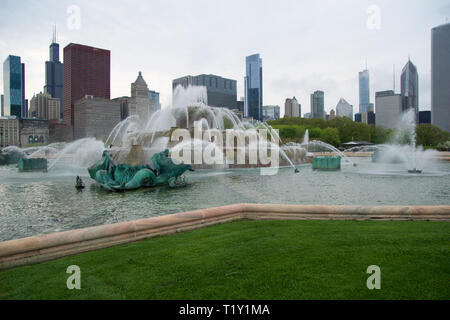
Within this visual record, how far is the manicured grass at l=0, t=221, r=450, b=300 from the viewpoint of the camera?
12.1ft

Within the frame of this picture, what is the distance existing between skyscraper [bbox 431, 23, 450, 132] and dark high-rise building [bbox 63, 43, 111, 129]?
134 m

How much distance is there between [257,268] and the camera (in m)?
4.28

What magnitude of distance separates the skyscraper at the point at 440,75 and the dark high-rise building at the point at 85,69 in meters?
134

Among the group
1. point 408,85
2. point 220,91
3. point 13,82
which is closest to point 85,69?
point 220,91

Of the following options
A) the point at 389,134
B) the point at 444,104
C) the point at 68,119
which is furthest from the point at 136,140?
the point at 444,104

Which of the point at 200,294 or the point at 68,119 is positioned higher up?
the point at 68,119

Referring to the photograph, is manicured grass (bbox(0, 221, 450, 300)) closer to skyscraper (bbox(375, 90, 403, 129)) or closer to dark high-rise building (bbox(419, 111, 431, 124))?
skyscraper (bbox(375, 90, 403, 129))

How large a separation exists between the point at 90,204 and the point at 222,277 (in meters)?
7.61

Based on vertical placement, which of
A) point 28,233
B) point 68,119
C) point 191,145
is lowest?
point 28,233

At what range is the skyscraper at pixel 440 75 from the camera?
134 m

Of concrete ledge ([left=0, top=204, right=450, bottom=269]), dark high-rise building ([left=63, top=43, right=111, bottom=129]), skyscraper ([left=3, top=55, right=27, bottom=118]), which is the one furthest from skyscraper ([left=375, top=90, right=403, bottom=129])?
skyscraper ([left=3, top=55, right=27, bottom=118])

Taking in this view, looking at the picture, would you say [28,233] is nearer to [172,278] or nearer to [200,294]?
[172,278]

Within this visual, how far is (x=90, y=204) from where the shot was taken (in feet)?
33.7

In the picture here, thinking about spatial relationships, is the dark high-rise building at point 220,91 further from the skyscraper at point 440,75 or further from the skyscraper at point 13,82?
the skyscraper at point 440,75
